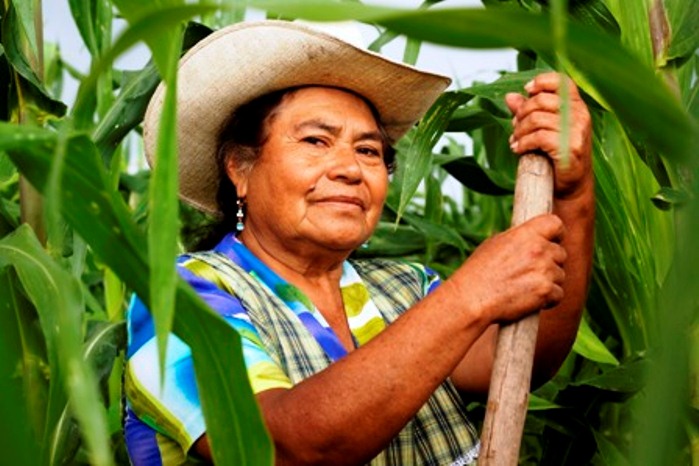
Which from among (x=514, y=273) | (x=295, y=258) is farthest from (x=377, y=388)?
(x=295, y=258)

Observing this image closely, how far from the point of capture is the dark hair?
1.41 metres

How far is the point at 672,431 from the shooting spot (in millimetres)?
464

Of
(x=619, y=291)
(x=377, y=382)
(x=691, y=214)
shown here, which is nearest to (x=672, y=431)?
(x=691, y=214)


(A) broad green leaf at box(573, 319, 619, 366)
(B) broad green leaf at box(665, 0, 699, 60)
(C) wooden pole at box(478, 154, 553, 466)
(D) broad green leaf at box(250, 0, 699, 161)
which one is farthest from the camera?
(A) broad green leaf at box(573, 319, 619, 366)

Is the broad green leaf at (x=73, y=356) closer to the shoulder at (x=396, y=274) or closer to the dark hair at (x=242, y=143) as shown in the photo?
the dark hair at (x=242, y=143)

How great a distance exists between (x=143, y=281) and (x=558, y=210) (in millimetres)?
666

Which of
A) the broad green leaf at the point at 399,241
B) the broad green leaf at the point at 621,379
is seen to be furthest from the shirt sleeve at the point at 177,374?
the broad green leaf at the point at 399,241

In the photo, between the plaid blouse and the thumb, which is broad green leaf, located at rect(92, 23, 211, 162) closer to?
the plaid blouse

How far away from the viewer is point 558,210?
1.26 meters

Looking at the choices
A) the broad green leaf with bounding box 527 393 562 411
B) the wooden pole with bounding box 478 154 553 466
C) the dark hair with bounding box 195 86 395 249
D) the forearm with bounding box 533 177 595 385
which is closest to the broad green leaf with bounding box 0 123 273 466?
the wooden pole with bounding box 478 154 553 466

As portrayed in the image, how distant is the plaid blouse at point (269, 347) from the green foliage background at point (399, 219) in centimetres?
6

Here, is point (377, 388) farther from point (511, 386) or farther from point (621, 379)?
point (621, 379)

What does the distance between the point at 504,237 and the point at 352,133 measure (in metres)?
0.33

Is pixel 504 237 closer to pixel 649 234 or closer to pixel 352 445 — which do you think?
pixel 352 445
